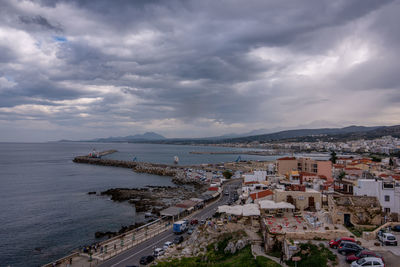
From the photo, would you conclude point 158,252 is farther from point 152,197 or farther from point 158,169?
point 158,169

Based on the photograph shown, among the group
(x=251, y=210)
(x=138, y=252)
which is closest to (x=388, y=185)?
(x=251, y=210)

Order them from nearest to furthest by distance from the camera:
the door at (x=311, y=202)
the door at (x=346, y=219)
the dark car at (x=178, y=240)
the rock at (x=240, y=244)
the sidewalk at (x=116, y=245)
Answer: the rock at (x=240, y=244) < the door at (x=346, y=219) < the sidewalk at (x=116, y=245) < the dark car at (x=178, y=240) < the door at (x=311, y=202)

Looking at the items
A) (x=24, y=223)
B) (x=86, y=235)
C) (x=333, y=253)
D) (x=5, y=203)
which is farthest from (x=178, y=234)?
(x=5, y=203)

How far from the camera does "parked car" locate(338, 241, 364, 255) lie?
1155 cm

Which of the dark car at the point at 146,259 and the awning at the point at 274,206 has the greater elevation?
the awning at the point at 274,206

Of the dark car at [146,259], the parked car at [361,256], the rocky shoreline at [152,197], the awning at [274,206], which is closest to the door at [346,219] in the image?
the awning at [274,206]

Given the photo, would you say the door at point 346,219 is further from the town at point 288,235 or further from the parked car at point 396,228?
the parked car at point 396,228

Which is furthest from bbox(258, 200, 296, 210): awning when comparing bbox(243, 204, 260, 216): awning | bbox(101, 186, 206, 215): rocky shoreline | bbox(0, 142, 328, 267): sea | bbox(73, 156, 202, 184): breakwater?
bbox(73, 156, 202, 184): breakwater

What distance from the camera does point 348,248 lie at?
1162 cm

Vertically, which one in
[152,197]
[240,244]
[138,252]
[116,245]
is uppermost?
[240,244]

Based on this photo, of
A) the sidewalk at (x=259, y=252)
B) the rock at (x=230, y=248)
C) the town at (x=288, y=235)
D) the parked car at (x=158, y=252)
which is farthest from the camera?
the parked car at (x=158, y=252)

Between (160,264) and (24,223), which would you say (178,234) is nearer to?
(160,264)

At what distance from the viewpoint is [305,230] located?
1436 cm

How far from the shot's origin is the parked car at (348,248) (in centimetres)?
1155
